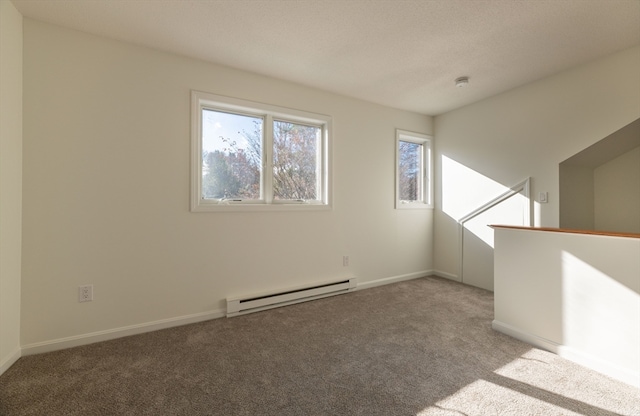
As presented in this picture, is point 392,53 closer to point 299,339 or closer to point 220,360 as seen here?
point 299,339

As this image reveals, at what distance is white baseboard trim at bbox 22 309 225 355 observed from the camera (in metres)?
2.08

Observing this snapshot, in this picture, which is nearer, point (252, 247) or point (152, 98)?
point (152, 98)

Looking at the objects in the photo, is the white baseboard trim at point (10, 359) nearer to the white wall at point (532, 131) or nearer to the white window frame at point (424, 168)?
the white window frame at point (424, 168)

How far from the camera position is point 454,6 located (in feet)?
6.37

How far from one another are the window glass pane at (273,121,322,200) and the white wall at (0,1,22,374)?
2.03 meters

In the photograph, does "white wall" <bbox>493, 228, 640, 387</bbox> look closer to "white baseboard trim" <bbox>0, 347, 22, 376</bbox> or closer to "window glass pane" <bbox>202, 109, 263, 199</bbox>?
"window glass pane" <bbox>202, 109, 263, 199</bbox>

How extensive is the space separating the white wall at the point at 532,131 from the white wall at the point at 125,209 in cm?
214

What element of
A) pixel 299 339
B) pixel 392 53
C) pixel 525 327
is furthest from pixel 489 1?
pixel 299 339

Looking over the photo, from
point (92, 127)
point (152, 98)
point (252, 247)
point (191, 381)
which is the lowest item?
point (191, 381)

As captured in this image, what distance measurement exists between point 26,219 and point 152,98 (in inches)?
52.2

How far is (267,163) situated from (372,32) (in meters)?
1.60

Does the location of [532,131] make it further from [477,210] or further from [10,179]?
[10,179]

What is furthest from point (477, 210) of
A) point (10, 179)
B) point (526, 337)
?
point (10, 179)

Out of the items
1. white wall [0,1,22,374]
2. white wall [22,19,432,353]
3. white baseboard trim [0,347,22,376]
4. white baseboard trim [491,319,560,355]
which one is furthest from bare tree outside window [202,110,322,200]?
white baseboard trim [491,319,560,355]
